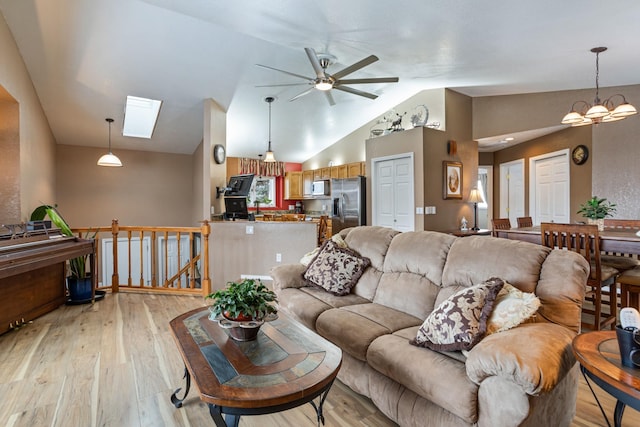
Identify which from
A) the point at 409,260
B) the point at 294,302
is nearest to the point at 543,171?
the point at 409,260

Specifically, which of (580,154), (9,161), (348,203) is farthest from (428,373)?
(348,203)

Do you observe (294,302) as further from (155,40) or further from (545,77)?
(545,77)

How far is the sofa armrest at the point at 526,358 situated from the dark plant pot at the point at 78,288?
439cm

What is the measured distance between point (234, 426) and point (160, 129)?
222 inches

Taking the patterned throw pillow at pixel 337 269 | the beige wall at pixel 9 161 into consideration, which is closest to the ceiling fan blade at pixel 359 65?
the patterned throw pillow at pixel 337 269

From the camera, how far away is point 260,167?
8508mm

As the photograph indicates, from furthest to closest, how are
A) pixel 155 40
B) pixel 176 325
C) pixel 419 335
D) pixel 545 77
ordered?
1. pixel 545 77
2. pixel 155 40
3. pixel 176 325
4. pixel 419 335

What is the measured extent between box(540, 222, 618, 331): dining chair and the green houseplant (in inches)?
106

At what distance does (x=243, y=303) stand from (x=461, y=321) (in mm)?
1127

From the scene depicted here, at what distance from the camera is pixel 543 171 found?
5578 millimetres

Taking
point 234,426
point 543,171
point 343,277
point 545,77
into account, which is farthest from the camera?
point 543,171

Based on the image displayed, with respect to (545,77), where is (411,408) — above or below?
below

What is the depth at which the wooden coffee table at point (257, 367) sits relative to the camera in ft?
4.15

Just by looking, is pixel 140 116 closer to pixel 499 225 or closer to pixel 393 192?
pixel 393 192
